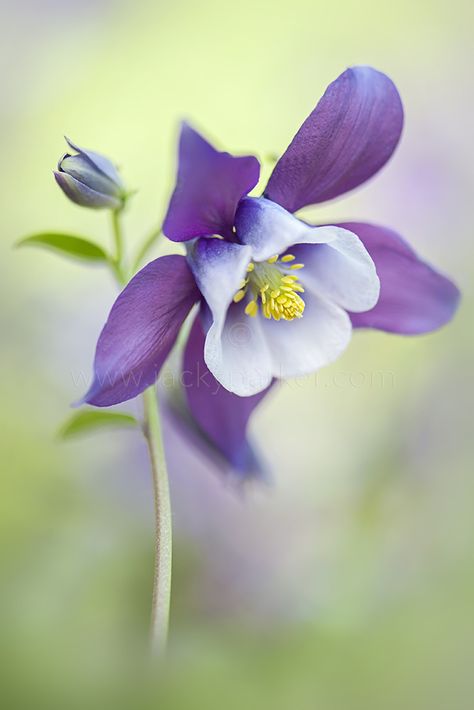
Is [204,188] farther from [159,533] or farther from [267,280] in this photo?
[159,533]

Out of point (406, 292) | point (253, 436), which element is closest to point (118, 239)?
point (406, 292)

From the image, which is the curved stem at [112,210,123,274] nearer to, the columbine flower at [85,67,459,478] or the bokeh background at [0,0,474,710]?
the columbine flower at [85,67,459,478]

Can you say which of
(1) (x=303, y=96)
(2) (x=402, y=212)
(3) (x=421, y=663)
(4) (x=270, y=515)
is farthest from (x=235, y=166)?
(1) (x=303, y=96)

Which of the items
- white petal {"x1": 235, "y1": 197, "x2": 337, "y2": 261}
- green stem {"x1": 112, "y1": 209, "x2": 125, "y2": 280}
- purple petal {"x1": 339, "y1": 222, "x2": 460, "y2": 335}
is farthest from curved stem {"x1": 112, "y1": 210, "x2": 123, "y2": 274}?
purple petal {"x1": 339, "y1": 222, "x2": 460, "y2": 335}

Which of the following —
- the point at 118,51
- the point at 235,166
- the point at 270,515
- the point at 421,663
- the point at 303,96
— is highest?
the point at 235,166

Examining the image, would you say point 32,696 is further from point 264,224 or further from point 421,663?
point 264,224

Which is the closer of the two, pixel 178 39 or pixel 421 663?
pixel 421 663

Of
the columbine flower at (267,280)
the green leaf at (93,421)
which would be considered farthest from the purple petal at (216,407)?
the green leaf at (93,421)

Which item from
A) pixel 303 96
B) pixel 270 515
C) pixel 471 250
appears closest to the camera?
pixel 270 515
